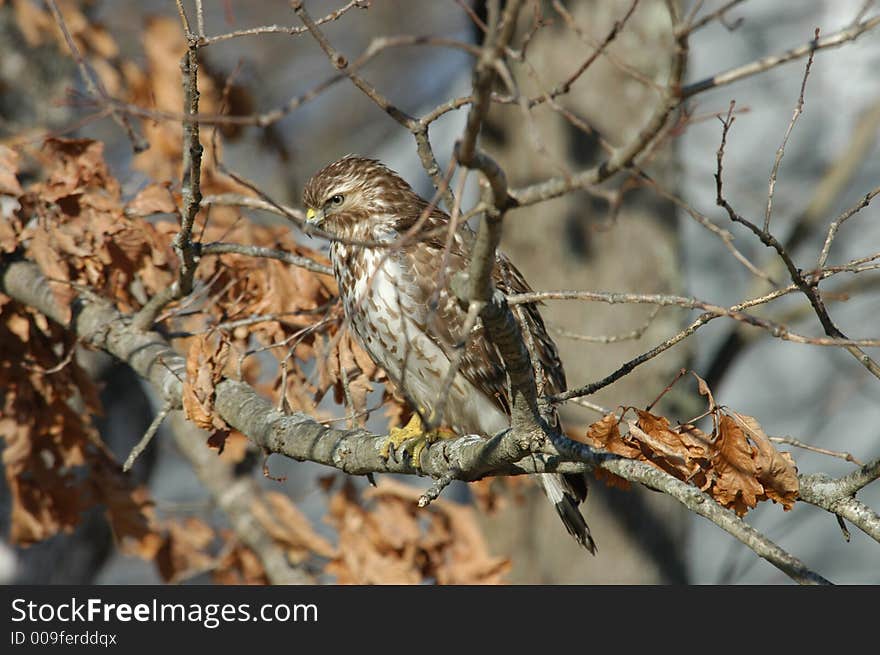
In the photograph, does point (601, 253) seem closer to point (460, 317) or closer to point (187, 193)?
point (460, 317)

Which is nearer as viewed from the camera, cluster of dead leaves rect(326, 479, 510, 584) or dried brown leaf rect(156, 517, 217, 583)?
cluster of dead leaves rect(326, 479, 510, 584)

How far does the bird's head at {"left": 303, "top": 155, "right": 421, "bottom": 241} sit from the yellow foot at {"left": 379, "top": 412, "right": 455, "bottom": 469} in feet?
2.45

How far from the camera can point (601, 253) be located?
18.3 feet

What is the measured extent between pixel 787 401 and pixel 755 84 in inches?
97.1

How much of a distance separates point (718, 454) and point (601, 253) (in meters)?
3.17

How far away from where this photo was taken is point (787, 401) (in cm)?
806

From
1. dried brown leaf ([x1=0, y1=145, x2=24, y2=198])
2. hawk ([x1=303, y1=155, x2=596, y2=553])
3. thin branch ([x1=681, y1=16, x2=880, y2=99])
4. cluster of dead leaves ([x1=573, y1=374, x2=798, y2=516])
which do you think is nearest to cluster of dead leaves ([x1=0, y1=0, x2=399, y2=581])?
dried brown leaf ([x1=0, y1=145, x2=24, y2=198])

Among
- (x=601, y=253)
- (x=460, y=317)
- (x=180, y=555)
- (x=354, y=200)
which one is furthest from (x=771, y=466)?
(x=180, y=555)

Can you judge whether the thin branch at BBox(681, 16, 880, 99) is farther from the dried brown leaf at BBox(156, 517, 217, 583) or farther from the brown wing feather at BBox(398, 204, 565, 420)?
the dried brown leaf at BBox(156, 517, 217, 583)

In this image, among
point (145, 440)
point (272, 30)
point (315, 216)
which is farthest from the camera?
point (315, 216)

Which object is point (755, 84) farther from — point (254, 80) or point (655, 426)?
point (655, 426)

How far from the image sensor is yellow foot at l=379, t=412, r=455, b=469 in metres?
2.99

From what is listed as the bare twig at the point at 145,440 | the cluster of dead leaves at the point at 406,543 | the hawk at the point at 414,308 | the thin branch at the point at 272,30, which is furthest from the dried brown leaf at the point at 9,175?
the cluster of dead leaves at the point at 406,543

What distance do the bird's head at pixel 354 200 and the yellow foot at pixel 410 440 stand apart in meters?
0.75
